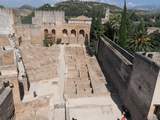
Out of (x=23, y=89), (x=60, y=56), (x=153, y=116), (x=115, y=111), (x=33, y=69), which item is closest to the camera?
(x=153, y=116)

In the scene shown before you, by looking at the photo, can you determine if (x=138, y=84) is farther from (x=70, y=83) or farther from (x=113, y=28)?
(x=113, y=28)

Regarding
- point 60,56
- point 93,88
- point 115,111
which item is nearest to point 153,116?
point 115,111

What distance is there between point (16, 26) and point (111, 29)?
47.1 feet

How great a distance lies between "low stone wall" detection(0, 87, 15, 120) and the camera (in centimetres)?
977

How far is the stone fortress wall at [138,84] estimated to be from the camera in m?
10.6

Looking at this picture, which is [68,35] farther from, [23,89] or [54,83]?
[23,89]

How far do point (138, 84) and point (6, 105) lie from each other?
318 inches

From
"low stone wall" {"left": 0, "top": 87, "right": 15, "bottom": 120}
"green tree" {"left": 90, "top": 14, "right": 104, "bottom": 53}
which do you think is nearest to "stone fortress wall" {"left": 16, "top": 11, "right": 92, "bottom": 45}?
"green tree" {"left": 90, "top": 14, "right": 104, "bottom": 53}

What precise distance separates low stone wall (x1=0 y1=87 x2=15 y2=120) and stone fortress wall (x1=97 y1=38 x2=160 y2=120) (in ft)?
25.6

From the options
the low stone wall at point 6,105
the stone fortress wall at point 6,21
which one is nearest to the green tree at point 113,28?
the stone fortress wall at point 6,21

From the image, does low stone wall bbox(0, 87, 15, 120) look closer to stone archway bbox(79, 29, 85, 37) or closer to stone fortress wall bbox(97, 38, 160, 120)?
stone fortress wall bbox(97, 38, 160, 120)

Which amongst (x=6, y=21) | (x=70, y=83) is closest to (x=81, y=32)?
(x=6, y=21)

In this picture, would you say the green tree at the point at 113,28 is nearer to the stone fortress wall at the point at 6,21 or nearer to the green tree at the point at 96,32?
the green tree at the point at 96,32

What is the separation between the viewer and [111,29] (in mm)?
29375
